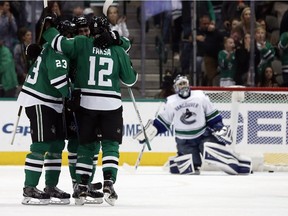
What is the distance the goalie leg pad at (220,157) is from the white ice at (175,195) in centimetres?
13

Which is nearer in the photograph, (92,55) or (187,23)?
(92,55)

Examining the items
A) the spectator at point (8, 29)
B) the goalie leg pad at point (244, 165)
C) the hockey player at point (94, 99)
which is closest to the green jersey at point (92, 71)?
the hockey player at point (94, 99)

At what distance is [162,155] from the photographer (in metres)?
13.6

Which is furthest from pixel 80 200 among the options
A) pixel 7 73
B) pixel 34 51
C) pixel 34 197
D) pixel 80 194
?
pixel 7 73

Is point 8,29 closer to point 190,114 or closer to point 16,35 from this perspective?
point 16,35

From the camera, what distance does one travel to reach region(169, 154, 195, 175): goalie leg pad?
12180mm

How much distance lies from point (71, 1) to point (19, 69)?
1.14m

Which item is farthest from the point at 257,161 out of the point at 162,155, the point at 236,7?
the point at 236,7

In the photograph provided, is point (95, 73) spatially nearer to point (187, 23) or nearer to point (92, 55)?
point (92, 55)

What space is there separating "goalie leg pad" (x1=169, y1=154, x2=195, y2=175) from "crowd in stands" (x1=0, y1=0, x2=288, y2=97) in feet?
5.96

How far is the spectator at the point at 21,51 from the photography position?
1336cm

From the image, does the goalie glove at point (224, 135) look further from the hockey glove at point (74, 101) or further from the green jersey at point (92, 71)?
the hockey glove at point (74, 101)

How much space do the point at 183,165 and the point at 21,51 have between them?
8.89 ft

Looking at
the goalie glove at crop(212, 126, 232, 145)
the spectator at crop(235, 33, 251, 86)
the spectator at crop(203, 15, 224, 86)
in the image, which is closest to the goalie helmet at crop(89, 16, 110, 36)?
the goalie glove at crop(212, 126, 232, 145)
